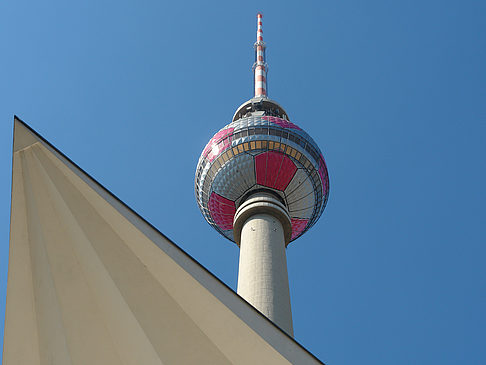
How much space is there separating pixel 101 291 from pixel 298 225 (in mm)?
21246

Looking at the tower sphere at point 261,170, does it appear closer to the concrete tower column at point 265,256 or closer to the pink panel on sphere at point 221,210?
the pink panel on sphere at point 221,210

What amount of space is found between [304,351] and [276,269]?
578 inches

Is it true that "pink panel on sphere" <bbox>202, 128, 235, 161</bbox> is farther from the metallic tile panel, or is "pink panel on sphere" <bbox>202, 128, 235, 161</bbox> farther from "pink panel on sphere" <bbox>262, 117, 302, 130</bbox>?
"pink panel on sphere" <bbox>262, 117, 302, 130</bbox>

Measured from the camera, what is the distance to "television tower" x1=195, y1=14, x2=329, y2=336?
71.9ft

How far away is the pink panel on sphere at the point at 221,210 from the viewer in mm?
24953

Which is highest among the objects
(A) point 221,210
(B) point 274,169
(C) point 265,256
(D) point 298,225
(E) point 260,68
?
(E) point 260,68

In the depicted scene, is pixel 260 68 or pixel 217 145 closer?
pixel 217 145

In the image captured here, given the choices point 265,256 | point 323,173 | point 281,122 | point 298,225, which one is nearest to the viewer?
point 265,256

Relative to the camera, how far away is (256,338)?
488cm

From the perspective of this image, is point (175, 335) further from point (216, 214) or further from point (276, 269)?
point (216, 214)

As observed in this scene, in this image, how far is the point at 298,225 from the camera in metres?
26.4

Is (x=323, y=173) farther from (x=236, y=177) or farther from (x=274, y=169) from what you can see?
(x=236, y=177)

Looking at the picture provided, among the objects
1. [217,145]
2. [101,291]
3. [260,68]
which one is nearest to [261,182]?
[217,145]

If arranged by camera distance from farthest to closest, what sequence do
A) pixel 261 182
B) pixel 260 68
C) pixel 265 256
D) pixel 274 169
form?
pixel 260 68, pixel 274 169, pixel 261 182, pixel 265 256
